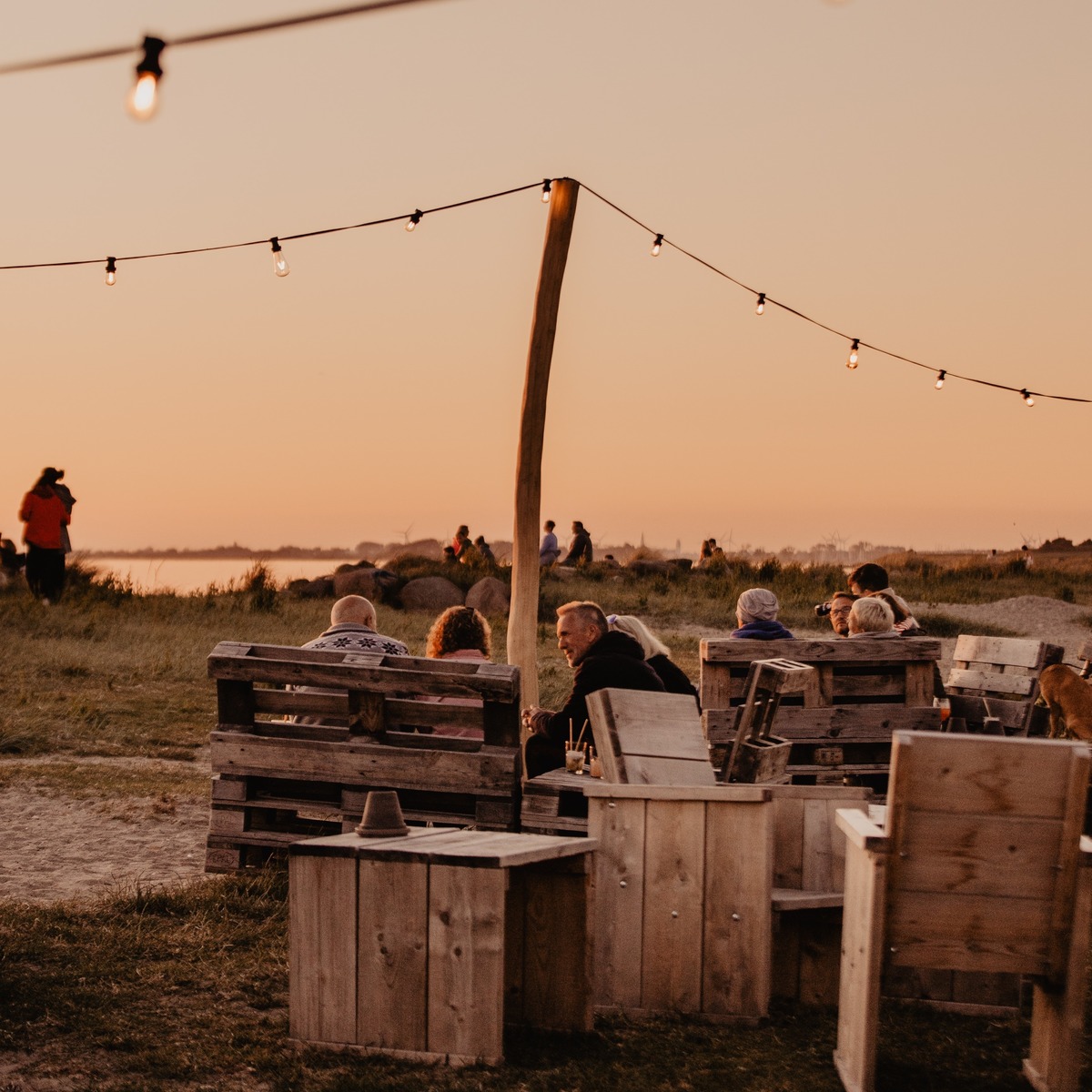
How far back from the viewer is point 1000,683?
27.7ft

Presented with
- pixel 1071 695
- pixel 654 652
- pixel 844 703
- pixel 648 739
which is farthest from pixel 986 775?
pixel 1071 695

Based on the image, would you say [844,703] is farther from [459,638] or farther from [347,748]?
[347,748]

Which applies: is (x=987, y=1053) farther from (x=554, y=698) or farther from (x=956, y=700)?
(x=554, y=698)

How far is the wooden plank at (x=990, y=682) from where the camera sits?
27.2 feet

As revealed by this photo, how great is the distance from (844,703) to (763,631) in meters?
0.66

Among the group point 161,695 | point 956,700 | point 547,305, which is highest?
point 547,305

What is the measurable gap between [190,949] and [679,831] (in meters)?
2.15

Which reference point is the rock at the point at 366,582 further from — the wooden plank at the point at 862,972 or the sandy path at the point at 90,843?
the wooden plank at the point at 862,972

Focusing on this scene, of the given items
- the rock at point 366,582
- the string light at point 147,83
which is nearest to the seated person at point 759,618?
the string light at point 147,83

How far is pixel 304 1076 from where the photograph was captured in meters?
4.09

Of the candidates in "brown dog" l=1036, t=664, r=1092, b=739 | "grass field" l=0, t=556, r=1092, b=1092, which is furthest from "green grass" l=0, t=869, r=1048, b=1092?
"brown dog" l=1036, t=664, r=1092, b=739

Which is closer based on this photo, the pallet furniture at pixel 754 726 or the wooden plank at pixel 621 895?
the wooden plank at pixel 621 895

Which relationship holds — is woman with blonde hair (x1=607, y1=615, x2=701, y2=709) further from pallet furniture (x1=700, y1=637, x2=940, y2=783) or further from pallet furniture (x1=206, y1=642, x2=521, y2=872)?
pallet furniture (x1=206, y1=642, x2=521, y2=872)

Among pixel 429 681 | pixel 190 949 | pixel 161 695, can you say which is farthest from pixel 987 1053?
pixel 161 695
